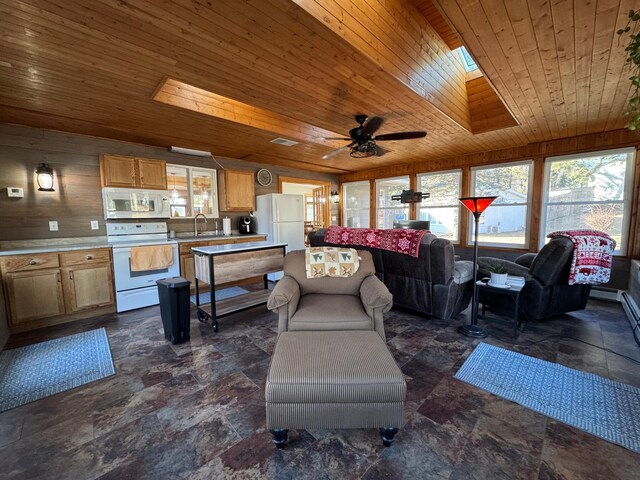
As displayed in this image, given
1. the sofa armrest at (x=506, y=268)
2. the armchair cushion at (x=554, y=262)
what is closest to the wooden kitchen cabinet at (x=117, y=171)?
the sofa armrest at (x=506, y=268)

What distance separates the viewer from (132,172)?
13.1 feet

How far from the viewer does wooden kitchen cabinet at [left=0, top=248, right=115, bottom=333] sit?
2934mm

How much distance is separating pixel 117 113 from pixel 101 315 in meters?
2.58

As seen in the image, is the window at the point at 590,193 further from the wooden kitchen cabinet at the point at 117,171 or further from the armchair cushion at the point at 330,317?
the wooden kitchen cabinet at the point at 117,171

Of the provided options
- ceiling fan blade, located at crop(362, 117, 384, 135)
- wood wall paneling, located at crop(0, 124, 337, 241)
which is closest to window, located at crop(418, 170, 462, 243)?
ceiling fan blade, located at crop(362, 117, 384, 135)

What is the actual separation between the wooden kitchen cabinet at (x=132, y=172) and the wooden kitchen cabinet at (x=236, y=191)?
114 centimetres

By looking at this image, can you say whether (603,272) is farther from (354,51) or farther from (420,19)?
(354,51)

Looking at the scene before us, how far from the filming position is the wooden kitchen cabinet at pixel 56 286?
115 inches

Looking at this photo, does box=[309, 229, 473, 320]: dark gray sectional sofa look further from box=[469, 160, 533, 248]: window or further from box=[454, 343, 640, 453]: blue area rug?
box=[469, 160, 533, 248]: window

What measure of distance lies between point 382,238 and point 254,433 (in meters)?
2.43

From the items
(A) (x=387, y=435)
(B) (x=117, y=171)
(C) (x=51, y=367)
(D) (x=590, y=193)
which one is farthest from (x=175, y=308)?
(D) (x=590, y=193)

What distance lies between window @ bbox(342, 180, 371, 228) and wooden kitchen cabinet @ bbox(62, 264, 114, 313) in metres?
5.58

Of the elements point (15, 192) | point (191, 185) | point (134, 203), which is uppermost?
point (191, 185)

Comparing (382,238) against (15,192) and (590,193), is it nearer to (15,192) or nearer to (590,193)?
(590,193)
